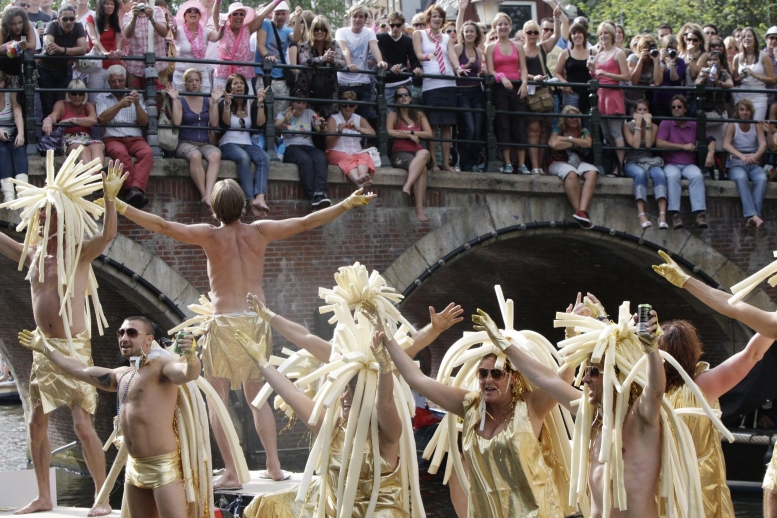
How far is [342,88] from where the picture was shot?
1331cm

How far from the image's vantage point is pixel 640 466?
5609 mm

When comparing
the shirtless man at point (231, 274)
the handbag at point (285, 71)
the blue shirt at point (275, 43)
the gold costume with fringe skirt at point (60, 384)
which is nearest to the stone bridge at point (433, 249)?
the handbag at point (285, 71)

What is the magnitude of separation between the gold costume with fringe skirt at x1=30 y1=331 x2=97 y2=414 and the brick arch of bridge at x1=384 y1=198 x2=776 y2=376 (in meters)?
5.94

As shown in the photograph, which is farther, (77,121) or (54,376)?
(77,121)

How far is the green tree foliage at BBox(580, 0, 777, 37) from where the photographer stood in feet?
85.6

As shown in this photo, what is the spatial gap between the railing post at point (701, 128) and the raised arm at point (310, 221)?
7790 mm

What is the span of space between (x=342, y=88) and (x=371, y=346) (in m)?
7.86

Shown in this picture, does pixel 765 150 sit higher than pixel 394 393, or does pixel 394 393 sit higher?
pixel 765 150

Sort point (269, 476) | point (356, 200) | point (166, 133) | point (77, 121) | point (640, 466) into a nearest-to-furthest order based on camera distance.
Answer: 1. point (640, 466)
2. point (356, 200)
3. point (269, 476)
4. point (77, 121)
5. point (166, 133)

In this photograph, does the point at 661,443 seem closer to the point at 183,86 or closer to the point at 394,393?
the point at 394,393

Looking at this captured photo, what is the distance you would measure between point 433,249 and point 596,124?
7.99ft

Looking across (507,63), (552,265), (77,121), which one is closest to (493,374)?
(77,121)

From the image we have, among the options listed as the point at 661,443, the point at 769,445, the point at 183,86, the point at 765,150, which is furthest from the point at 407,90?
the point at 661,443

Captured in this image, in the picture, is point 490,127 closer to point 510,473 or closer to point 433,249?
point 433,249
